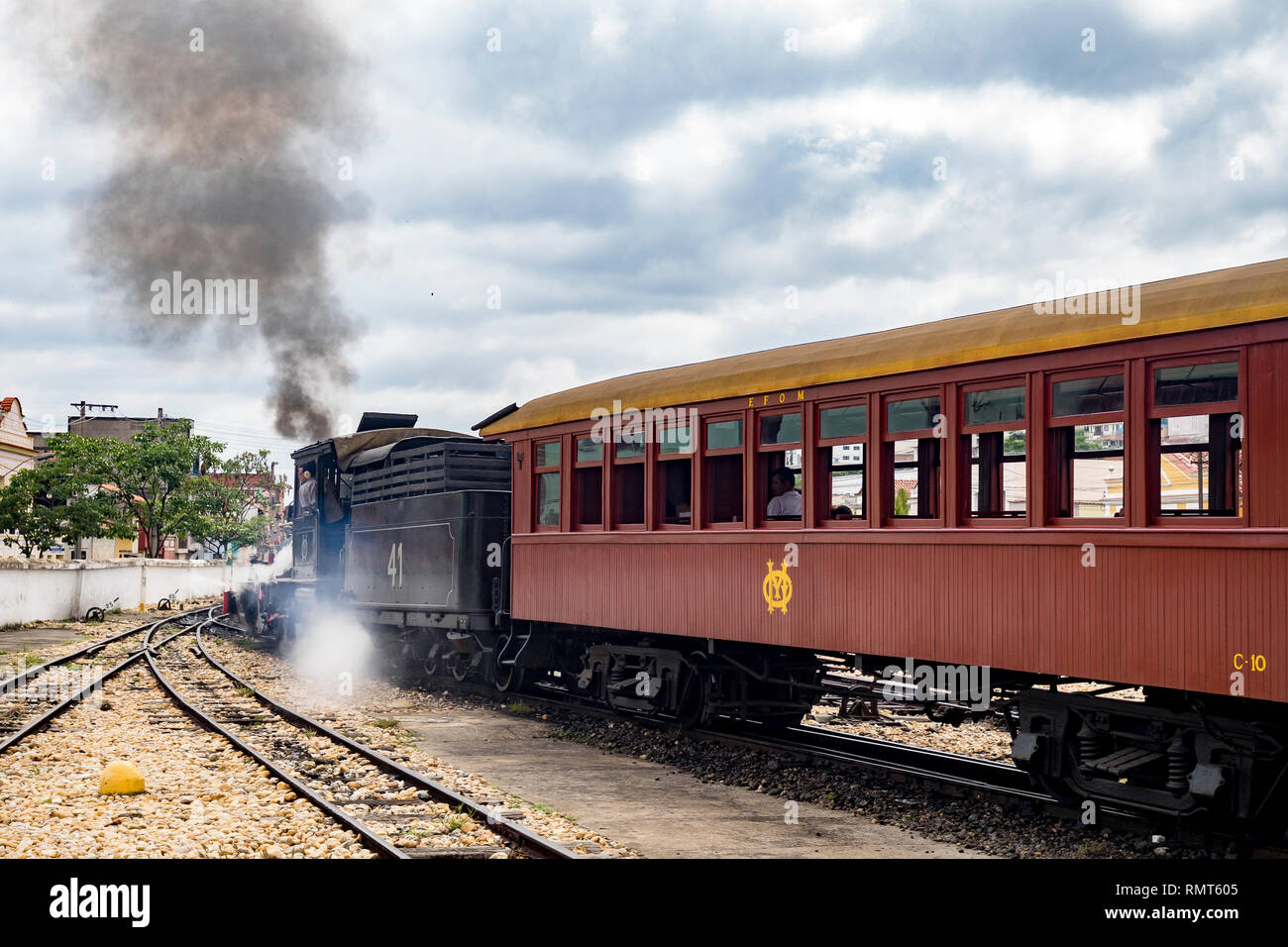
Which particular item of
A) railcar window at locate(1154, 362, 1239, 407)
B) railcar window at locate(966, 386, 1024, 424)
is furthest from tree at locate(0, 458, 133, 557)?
railcar window at locate(1154, 362, 1239, 407)

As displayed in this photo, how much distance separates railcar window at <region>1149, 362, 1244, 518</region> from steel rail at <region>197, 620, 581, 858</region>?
435cm

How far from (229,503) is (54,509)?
21856mm

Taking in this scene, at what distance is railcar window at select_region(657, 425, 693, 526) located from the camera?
39.2 feet

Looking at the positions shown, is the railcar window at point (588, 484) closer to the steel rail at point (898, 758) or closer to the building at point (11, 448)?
the steel rail at point (898, 758)

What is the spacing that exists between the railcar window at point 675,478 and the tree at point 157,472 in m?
43.6

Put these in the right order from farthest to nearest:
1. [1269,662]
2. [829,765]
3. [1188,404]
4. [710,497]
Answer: [710,497]
[829,765]
[1188,404]
[1269,662]

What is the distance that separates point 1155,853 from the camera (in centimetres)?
771

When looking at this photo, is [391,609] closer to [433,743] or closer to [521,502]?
[521,502]

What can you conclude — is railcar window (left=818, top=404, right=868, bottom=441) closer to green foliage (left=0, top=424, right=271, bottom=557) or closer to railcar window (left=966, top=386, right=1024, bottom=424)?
railcar window (left=966, top=386, right=1024, bottom=424)

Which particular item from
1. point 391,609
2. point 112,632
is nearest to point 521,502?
point 391,609

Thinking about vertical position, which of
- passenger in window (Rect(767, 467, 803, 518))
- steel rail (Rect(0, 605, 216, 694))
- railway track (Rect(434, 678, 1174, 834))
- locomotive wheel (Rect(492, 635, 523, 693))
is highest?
passenger in window (Rect(767, 467, 803, 518))

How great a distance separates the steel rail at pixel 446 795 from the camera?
304 inches

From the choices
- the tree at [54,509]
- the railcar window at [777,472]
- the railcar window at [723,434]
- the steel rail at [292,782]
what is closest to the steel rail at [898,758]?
the railcar window at [777,472]
